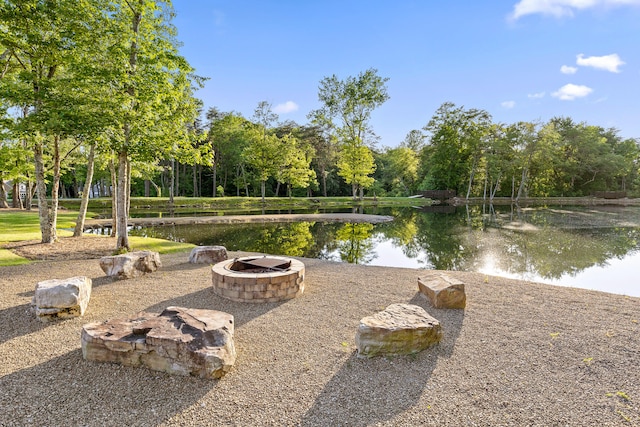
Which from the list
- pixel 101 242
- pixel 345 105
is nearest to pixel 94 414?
pixel 101 242

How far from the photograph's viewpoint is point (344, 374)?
13.2 feet

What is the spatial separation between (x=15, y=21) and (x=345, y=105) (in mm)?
31098

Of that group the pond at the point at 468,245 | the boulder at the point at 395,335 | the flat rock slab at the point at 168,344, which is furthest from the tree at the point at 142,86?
the boulder at the point at 395,335

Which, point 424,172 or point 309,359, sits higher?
point 424,172

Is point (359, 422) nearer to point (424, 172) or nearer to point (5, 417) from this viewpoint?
point (5, 417)

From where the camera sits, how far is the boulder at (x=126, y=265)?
789cm

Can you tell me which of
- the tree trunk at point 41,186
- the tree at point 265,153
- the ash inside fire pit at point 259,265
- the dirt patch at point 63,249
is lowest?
the dirt patch at point 63,249

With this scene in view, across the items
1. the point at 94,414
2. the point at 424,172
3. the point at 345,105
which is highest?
the point at 345,105

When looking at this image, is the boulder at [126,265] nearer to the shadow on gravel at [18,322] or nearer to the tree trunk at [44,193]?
the shadow on gravel at [18,322]

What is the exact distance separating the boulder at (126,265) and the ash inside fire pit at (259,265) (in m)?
2.59

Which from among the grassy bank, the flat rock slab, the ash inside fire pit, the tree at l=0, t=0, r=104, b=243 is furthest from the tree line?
the flat rock slab

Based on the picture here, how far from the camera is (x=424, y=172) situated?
170 feet

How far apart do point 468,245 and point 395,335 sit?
36.6ft

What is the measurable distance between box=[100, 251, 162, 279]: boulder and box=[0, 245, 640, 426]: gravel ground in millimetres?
1531
